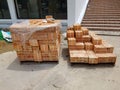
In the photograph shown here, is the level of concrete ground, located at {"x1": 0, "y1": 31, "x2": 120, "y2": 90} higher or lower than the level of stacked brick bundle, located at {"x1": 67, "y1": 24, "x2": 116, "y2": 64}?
lower

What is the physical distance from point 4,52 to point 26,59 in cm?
126

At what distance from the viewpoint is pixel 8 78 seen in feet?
12.7

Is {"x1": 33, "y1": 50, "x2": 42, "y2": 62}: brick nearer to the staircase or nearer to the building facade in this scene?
the building facade

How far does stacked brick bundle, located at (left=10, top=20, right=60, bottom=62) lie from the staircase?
3.48 m

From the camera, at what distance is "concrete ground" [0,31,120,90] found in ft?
11.4

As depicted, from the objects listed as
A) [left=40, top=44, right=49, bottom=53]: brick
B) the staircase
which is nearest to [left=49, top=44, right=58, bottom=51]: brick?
[left=40, top=44, right=49, bottom=53]: brick

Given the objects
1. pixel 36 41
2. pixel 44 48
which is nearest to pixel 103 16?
pixel 44 48

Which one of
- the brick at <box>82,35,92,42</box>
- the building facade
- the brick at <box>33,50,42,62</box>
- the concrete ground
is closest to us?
the concrete ground

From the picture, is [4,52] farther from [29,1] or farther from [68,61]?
[29,1]

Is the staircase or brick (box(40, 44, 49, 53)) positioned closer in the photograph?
brick (box(40, 44, 49, 53))

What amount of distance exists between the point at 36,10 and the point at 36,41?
3.85m

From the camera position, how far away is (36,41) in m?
4.03

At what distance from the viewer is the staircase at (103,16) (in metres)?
7.11

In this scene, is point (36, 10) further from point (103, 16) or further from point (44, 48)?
point (44, 48)
